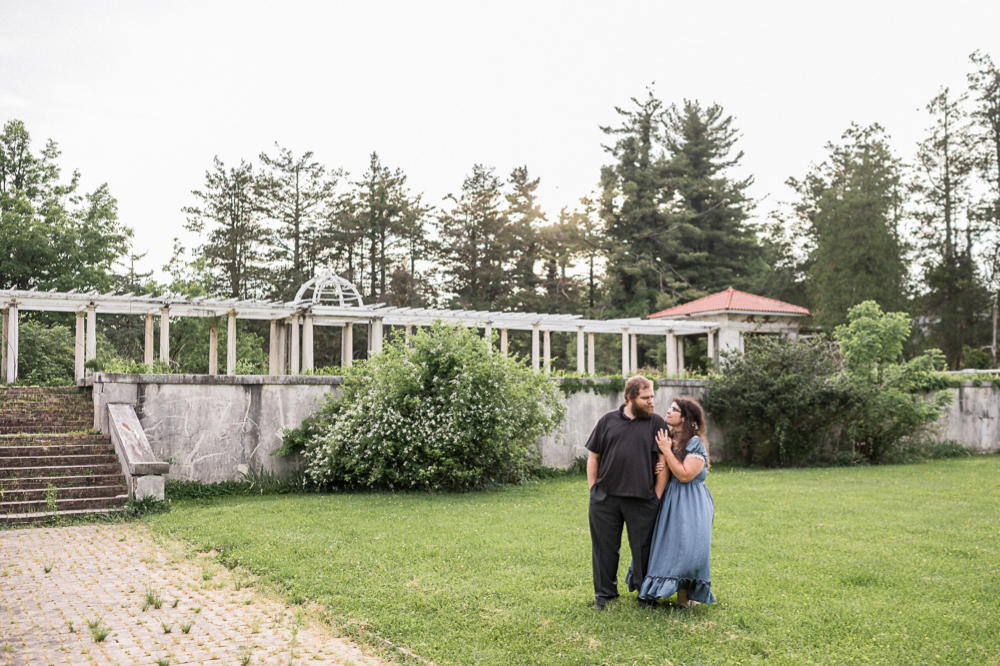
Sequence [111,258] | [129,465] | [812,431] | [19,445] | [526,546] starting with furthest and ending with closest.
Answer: [111,258] < [812,431] < [19,445] < [129,465] < [526,546]

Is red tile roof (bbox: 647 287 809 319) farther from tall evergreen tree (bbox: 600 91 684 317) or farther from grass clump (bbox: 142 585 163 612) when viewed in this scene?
grass clump (bbox: 142 585 163 612)

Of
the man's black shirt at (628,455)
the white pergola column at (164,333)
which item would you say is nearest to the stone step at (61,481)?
the man's black shirt at (628,455)

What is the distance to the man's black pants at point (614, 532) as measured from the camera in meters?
5.55

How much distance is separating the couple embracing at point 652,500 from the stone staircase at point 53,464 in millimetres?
7635

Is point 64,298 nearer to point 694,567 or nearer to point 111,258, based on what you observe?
point 111,258

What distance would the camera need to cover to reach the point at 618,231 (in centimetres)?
4147

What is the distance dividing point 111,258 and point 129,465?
1051 inches

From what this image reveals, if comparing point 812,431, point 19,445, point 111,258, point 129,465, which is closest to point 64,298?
point 19,445

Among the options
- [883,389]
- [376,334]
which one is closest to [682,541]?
[883,389]

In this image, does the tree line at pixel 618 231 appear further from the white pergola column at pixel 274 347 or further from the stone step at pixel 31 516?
the stone step at pixel 31 516

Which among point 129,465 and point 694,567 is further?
point 129,465

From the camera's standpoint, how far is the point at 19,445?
1182 centimetres

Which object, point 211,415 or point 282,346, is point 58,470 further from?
point 282,346

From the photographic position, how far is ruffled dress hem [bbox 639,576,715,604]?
539 centimetres
